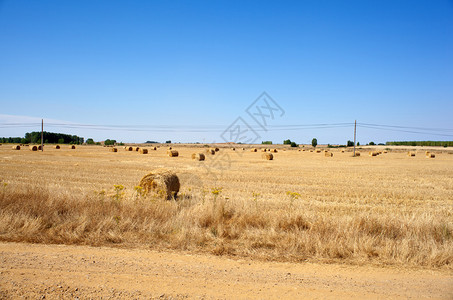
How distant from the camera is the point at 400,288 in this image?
3977 mm

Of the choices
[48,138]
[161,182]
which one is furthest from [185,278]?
[48,138]

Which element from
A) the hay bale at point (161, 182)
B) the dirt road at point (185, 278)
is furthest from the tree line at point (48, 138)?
the dirt road at point (185, 278)

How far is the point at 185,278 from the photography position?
4.09m

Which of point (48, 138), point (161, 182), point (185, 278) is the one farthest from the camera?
point (48, 138)

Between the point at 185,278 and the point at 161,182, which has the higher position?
the point at 161,182

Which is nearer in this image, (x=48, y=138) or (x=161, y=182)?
(x=161, y=182)

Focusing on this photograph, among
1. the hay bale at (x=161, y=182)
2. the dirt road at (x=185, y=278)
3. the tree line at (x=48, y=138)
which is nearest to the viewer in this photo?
the dirt road at (x=185, y=278)

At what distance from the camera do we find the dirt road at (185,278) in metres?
3.70

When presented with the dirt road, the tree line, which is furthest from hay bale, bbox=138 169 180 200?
the tree line

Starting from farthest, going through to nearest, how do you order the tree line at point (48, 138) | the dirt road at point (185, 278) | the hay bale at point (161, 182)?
the tree line at point (48, 138)
the hay bale at point (161, 182)
the dirt road at point (185, 278)

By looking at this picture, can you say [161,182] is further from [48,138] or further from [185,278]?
[48,138]

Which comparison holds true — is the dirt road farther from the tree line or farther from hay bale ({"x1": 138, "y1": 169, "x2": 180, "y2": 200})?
the tree line

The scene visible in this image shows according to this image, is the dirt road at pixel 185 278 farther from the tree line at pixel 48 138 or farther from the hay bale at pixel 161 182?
the tree line at pixel 48 138

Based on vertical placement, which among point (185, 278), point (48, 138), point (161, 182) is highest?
point (48, 138)
